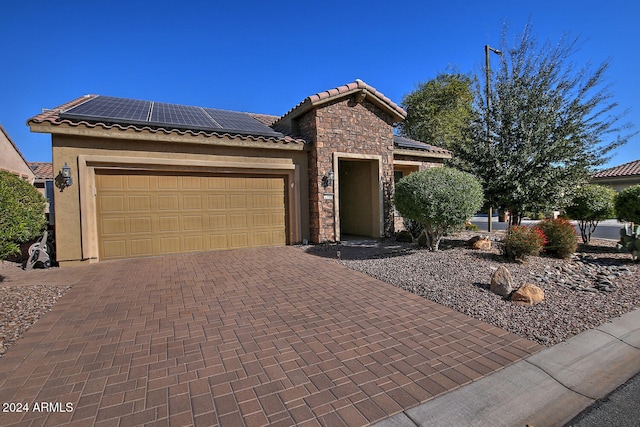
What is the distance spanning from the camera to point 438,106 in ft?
77.3

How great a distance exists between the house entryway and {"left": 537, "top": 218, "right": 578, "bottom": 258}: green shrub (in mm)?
4909

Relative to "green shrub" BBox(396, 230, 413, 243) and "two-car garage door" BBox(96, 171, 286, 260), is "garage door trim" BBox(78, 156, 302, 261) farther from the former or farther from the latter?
"green shrub" BBox(396, 230, 413, 243)

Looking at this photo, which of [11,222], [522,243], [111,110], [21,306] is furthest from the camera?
[111,110]

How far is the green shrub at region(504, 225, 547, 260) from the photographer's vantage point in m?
6.91

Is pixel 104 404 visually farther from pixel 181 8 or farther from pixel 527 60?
pixel 527 60

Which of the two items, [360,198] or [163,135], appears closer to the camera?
[163,135]

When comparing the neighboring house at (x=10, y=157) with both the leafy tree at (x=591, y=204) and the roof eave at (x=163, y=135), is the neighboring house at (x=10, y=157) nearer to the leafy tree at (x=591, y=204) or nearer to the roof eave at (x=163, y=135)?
the roof eave at (x=163, y=135)

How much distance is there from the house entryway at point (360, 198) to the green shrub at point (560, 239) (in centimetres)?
491

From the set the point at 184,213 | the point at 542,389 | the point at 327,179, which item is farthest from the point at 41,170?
the point at 542,389

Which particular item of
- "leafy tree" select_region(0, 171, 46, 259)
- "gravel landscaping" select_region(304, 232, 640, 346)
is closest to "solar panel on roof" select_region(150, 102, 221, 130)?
"leafy tree" select_region(0, 171, 46, 259)

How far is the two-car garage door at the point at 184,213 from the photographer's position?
762 centimetres

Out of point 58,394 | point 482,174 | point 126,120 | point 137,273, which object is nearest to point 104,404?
point 58,394

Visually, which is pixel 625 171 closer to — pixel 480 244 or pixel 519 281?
pixel 480 244

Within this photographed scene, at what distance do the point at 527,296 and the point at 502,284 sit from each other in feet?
1.32
